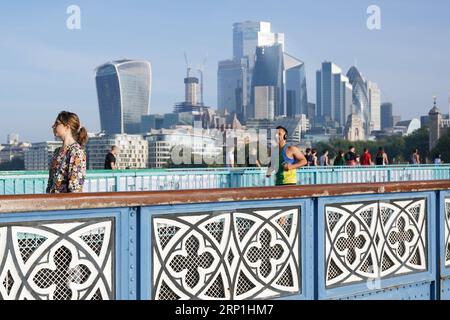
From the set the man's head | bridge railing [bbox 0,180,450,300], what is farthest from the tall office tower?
bridge railing [bbox 0,180,450,300]

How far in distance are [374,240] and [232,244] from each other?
1738 millimetres

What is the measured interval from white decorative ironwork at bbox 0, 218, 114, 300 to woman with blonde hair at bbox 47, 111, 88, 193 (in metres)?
1.51

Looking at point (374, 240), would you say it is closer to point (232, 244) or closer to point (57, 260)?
point (232, 244)

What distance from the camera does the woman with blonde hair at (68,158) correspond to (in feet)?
20.0

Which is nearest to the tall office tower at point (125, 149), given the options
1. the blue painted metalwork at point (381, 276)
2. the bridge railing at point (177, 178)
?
the bridge railing at point (177, 178)

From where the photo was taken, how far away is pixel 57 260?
4398mm

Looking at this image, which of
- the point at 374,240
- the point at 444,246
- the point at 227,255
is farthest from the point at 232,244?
the point at 444,246

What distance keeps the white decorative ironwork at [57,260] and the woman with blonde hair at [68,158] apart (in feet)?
4.96

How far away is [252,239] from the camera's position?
17.9ft

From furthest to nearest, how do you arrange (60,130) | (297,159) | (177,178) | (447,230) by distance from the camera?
(177,178) < (297,159) < (447,230) < (60,130)

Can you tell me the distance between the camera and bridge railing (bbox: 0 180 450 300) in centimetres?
434
